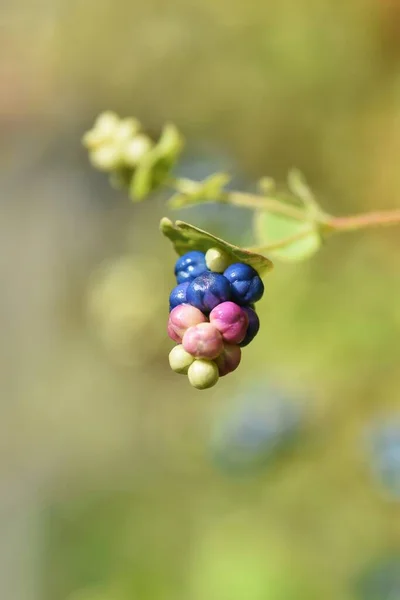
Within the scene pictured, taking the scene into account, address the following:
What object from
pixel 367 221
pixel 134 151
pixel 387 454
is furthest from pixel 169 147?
pixel 387 454

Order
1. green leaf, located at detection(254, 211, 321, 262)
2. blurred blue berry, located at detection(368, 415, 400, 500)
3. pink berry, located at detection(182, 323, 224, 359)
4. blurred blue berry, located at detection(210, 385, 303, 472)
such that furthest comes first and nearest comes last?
blurred blue berry, located at detection(210, 385, 303, 472), blurred blue berry, located at detection(368, 415, 400, 500), green leaf, located at detection(254, 211, 321, 262), pink berry, located at detection(182, 323, 224, 359)

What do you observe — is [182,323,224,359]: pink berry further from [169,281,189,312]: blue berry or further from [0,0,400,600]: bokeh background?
[0,0,400,600]: bokeh background

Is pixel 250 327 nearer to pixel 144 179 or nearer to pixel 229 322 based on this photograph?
pixel 229 322

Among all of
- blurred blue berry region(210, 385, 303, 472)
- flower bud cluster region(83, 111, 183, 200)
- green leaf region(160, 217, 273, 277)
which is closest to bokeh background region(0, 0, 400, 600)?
blurred blue berry region(210, 385, 303, 472)

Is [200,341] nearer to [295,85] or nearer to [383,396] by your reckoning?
[383,396]

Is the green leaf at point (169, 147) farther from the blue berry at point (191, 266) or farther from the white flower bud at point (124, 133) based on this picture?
the blue berry at point (191, 266)

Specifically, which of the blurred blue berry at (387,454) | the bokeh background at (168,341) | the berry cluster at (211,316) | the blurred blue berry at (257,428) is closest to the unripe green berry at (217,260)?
the berry cluster at (211,316)

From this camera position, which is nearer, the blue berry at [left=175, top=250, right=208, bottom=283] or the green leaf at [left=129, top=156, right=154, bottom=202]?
the blue berry at [left=175, top=250, right=208, bottom=283]

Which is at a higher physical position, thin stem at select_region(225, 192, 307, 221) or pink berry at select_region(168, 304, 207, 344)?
thin stem at select_region(225, 192, 307, 221)

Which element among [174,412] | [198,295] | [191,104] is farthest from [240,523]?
[198,295]
